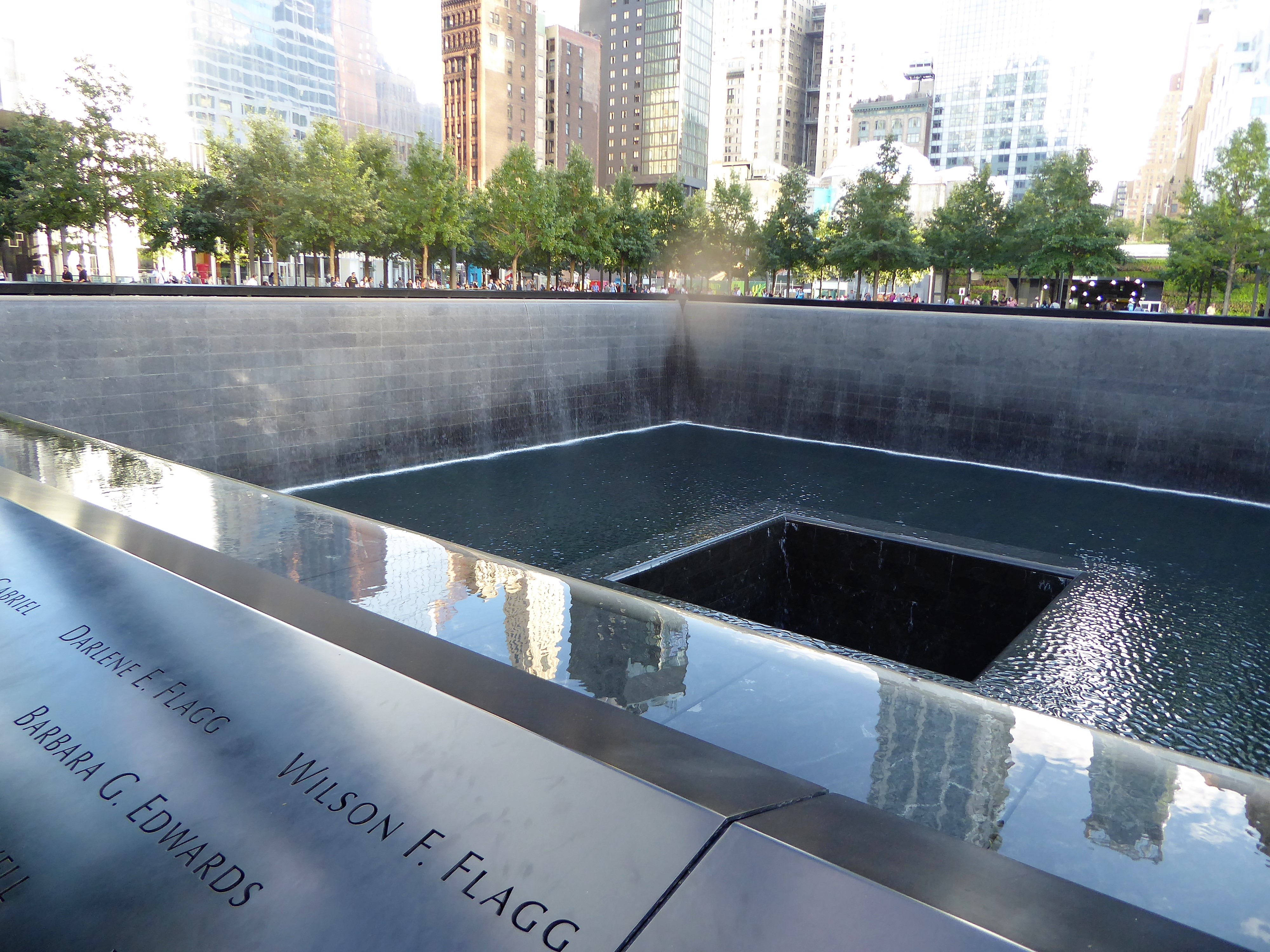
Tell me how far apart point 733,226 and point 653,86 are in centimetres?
7372

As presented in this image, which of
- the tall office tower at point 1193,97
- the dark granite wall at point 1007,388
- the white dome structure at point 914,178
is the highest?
the tall office tower at point 1193,97

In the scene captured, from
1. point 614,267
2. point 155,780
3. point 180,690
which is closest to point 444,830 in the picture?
point 155,780

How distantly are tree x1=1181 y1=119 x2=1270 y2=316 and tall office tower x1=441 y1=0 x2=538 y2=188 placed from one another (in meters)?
58.7

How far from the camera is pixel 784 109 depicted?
437 ft

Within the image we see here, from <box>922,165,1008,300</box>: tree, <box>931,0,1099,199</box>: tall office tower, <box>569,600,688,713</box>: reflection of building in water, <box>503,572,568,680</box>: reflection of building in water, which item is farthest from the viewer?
<box>931,0,1099,199</box>: tall office tower

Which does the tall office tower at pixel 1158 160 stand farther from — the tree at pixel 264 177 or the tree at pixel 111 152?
the tree at pixel 111 152

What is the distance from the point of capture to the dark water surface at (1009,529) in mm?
5945

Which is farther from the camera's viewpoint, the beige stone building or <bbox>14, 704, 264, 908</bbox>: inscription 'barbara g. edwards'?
the beige stone building

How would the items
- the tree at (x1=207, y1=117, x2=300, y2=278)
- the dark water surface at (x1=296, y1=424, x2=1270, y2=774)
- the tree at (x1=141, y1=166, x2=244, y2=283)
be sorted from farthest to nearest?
the tree at (x1=141, y1=166, x2=244, y2=283)
the tree at (x1=207, y1=117, x2=300, y2=278)
the dark water surface at (x1=296, y1=424, x2=1270, y2=774)

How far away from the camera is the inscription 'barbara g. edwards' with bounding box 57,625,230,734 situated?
6.21 feet

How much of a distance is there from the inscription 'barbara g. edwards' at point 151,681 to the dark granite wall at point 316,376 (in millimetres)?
9239

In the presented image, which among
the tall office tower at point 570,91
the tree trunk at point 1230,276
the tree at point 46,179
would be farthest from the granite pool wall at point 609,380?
the tall office tower at point 570,91

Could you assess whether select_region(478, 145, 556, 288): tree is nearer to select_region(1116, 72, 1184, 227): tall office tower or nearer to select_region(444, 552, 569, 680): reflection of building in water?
select_region(444, 552, 569, 680): reflection of building in water

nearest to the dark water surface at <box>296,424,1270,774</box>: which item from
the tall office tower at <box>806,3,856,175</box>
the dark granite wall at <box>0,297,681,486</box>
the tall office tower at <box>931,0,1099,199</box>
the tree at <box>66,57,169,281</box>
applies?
the dark granite wall at <box>0,297,681,486</box>
